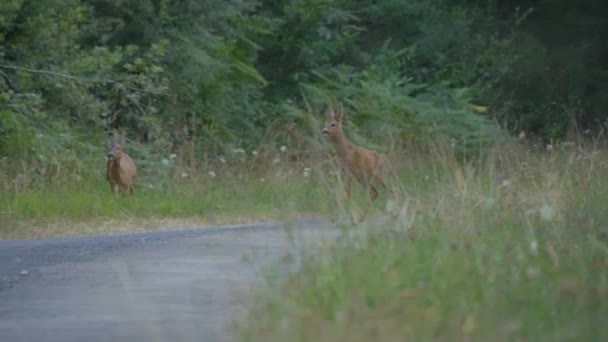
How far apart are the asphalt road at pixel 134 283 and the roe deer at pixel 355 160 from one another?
5.14 meters

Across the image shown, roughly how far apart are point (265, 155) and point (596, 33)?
22.7 ft

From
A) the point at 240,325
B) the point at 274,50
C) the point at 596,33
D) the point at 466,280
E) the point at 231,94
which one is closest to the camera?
the point at 240,325

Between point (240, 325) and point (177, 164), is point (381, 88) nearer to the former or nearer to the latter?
point (177, 164)

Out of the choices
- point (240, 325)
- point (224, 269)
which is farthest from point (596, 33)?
point (240, 325)

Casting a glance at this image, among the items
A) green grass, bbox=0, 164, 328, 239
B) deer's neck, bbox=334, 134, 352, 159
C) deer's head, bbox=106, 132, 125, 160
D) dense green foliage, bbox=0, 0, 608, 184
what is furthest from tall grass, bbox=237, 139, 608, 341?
dense green foliage, bbox=0, 0, 608, 184

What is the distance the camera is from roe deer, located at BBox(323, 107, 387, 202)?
21.2m

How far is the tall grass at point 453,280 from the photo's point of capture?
6574 mm

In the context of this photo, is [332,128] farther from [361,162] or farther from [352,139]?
[352,139]

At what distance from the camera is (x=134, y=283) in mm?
11602

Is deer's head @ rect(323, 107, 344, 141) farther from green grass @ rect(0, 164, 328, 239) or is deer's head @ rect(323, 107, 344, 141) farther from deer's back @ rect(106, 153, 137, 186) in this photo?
deer's back @ rect(106, 153, 137, 186)

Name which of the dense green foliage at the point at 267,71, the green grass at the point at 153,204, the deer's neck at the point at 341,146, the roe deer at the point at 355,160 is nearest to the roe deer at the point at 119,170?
the green grass at the point at 153,204

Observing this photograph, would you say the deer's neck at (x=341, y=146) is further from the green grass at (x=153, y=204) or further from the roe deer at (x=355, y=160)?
the green grass at (x=153, y=204)

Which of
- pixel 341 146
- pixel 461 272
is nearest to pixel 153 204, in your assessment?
pixel 341 146

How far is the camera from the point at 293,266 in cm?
899
